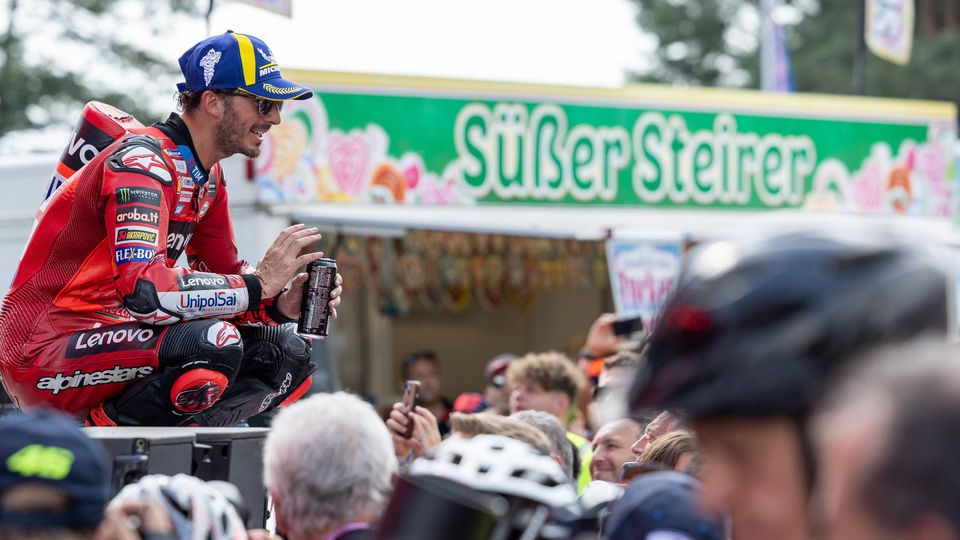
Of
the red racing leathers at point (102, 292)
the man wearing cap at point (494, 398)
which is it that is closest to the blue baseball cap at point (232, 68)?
the red racing leathers at point (102, 292)

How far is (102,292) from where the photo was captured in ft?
12.7

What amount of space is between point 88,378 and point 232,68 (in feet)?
3.10

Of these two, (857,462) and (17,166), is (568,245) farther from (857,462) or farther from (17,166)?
Result: (857,462)

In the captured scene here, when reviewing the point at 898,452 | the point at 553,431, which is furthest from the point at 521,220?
the point at 898,452

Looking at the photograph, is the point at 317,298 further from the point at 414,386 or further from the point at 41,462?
the point at 41,462

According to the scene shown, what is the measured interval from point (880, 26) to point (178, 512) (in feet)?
51.6

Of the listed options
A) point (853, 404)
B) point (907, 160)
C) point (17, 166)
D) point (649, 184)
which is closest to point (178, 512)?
point (853, 404)

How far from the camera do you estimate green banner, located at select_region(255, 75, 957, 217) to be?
9.62 m

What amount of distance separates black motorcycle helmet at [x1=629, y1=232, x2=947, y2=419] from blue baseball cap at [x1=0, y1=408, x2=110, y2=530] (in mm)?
1005

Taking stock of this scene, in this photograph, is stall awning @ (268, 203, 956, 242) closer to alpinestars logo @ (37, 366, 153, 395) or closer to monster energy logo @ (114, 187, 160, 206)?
alpinestars logo @ (37, 366, 153, 395)

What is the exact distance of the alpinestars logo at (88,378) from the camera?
3.76m

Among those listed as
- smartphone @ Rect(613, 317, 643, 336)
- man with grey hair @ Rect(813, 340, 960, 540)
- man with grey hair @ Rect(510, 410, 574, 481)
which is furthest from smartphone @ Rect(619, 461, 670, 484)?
smartphone @ Rect(613, 317, 643, 336)

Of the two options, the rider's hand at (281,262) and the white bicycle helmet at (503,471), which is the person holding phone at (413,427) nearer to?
the rider's hand at (281,262)

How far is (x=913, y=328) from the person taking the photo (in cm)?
134
